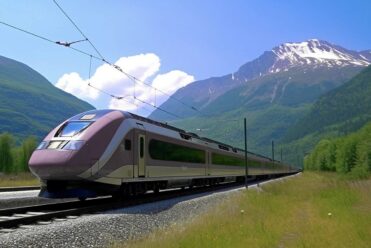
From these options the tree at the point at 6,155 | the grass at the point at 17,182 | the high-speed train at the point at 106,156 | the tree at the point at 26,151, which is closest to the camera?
the high-speed train at the point at 106,156

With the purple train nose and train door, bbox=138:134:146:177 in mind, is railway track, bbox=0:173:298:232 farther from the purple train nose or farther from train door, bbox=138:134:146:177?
train door, bbox=138:134:146:177

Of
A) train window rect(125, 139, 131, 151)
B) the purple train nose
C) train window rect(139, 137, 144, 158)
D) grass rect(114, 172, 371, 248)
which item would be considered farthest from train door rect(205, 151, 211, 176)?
the purple train nose

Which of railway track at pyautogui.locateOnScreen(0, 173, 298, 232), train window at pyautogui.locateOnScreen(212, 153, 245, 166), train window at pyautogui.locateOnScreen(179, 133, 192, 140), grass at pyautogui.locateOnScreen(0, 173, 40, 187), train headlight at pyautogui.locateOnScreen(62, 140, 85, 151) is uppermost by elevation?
train window at pyautogui.locateOnScreen(179, 133, 192, 140)

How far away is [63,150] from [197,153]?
1480 centimetres

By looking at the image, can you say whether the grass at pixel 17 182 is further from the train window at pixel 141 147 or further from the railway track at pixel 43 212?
the railway track at pixel 43 212

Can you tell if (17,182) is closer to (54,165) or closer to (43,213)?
(54,165)

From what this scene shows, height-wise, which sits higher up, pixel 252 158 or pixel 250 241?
pixel 252 158

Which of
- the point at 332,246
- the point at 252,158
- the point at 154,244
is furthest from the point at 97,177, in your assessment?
the point at 252,158

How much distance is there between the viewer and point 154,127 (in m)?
23.9

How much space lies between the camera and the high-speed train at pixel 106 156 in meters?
17.6

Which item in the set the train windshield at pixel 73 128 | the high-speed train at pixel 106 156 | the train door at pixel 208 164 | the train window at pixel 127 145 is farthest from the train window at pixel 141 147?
the train door at pixel 208 164

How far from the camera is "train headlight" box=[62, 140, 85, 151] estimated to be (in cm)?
1786

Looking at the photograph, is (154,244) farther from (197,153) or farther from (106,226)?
(197,153)

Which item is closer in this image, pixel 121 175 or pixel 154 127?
pixel 121 175
